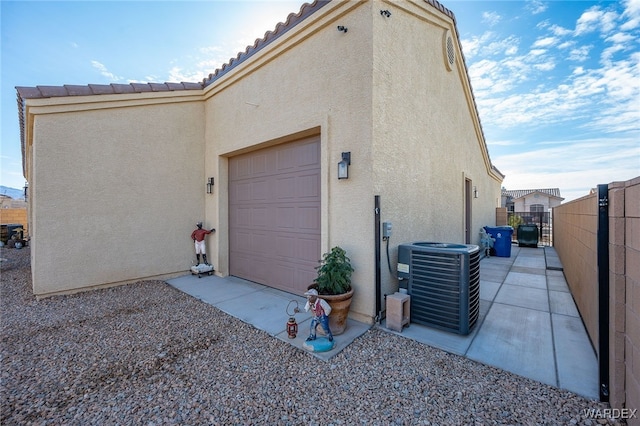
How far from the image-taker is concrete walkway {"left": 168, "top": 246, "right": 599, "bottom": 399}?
259 cm

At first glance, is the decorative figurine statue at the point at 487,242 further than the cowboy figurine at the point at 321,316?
Yes

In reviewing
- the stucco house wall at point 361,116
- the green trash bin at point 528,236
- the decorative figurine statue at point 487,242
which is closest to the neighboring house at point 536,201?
the green trash bin at point 528,236

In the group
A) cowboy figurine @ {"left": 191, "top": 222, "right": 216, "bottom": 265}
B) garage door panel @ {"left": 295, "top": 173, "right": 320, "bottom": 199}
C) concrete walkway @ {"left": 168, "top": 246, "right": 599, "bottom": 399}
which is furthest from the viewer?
cowboy figurine @ {"left": 191, "top": 222, "right": 216, "bottom": 265}

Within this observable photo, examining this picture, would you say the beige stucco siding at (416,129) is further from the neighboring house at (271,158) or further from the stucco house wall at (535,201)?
the stucco house wall at (535,201)

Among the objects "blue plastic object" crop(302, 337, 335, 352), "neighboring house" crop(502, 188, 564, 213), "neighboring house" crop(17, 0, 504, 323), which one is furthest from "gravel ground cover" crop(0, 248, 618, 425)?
"neighboring house" crop(502, 188, 564, 213)

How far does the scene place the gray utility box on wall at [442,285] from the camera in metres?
3.24

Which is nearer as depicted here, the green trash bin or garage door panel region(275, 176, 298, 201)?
garage door panel region(275, 176, 298, 201)

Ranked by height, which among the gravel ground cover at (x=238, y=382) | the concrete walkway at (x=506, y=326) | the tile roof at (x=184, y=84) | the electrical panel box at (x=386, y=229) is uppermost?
the tile roof at (x=184, y=84)

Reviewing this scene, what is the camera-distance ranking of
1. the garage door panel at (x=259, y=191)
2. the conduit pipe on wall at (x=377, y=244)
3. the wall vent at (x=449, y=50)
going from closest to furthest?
1. the conduit pipe on wall at (x=377, y=244)
2. the garage door panel at (x=259, y=191)
3. the wall vent at (x=449, y=50)

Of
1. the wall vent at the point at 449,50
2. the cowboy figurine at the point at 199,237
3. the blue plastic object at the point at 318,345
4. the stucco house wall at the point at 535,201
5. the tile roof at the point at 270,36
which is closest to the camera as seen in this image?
the blue plastic object at the point at 318,345

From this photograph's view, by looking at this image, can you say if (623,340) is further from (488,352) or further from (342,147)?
(342,147)

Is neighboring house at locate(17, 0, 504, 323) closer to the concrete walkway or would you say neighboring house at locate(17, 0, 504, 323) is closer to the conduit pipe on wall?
the conduit pipe on wall

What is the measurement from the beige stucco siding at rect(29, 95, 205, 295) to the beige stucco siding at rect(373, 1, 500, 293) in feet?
15.4

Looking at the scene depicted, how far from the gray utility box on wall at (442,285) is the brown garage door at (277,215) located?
1.54m
